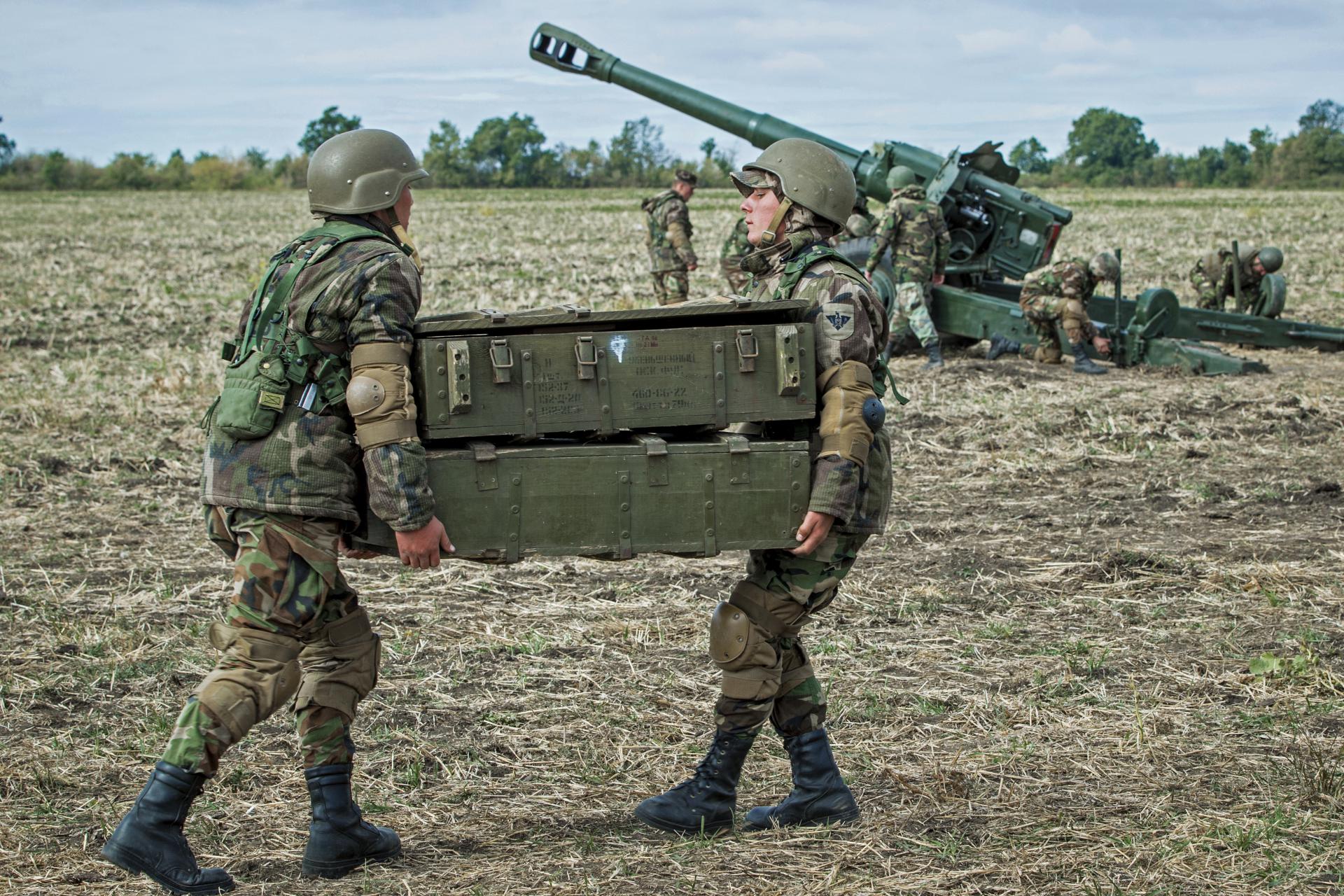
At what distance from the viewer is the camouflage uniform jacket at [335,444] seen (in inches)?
142

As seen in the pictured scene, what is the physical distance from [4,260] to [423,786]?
22.7 metres

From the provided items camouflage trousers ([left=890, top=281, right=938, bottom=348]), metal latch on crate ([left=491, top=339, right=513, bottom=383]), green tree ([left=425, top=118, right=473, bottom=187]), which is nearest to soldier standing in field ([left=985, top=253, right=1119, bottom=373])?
camouflage trousers ([left=890, top=281, right=938, bottom=348])

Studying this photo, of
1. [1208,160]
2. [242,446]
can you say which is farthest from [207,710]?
[1208,160]

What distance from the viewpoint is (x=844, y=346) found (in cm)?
395

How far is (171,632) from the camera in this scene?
586cm

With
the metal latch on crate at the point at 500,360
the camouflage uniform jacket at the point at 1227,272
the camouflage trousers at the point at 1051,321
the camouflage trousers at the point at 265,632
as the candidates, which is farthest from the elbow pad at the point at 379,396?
the camouflage uniform jacket at the point at 1227,272

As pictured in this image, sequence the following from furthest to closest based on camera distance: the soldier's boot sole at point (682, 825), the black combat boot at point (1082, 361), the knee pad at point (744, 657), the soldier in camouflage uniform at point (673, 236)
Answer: the soldier in camouflage uniform at point (673, 236) → the black combat boot at point (1082, 361) → the soldier's boot sole at point (682, 825) → the knee pad at point (744, 657)

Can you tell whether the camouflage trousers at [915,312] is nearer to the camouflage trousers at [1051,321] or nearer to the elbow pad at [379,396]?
the camouflage trousers at [1051,321]

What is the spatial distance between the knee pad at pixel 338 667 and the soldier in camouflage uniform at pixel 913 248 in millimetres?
9259

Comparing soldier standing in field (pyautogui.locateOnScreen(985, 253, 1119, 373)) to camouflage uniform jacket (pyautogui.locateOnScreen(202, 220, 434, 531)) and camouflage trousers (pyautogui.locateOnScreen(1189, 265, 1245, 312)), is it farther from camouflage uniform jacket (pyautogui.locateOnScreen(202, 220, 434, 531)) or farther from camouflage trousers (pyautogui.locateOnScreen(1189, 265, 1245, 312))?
camouflage uniform jacket (pyautogui.locateOnScreen(202, 220, 434, 531))

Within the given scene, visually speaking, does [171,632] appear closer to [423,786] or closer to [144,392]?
[423,786]

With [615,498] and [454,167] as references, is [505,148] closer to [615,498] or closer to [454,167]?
[454,167]

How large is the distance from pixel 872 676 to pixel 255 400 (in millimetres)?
2876

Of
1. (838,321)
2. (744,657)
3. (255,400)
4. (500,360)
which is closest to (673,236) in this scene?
(838,321)
